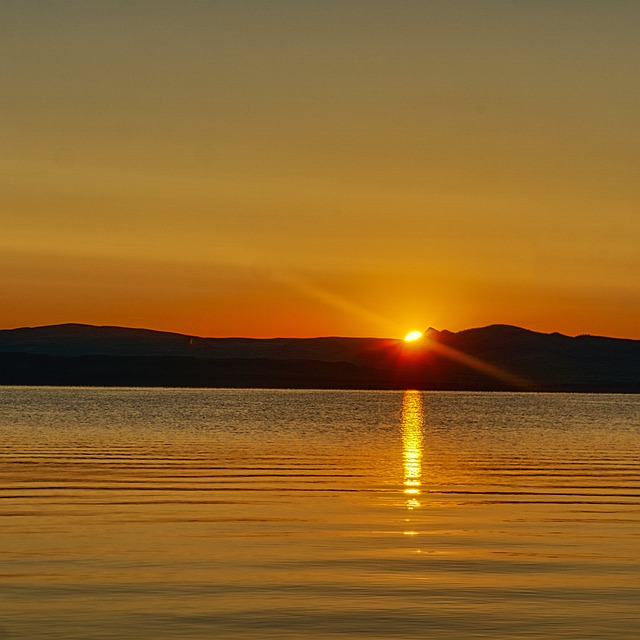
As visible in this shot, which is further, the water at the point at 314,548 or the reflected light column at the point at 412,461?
the reflected light column at the point at 412,461

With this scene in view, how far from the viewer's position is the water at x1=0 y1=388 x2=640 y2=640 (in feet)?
63.7

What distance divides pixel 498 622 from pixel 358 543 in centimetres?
816

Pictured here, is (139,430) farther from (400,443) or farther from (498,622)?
(498,622)

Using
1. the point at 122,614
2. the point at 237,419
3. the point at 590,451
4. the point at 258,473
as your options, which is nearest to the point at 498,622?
the point at 122,614

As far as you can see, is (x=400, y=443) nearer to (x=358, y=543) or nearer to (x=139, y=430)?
(x=139, y=430)

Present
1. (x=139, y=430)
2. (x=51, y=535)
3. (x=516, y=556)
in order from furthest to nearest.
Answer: (x=139, y=430) < (x=51, y=535) < (x=516, y=556)

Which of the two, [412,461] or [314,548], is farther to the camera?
[412,461]

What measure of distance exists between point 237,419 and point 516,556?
81.0m

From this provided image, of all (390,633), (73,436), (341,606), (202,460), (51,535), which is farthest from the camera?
(73,436)

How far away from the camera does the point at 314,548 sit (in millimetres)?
26547

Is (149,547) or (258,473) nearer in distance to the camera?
(149,547)

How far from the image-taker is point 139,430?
267ft

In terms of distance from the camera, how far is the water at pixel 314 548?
764 inches

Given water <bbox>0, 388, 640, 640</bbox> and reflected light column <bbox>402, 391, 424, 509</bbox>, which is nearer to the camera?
water <bbox>0, 388, 640, 640</bbox>
